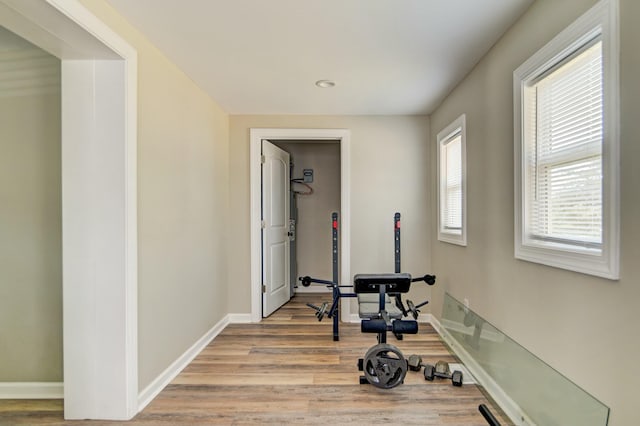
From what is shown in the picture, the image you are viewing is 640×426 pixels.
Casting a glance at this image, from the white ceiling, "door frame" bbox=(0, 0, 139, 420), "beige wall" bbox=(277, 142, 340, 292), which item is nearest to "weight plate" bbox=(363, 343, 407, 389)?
A: "door frame" bbox=(0, 0, 139, 420)

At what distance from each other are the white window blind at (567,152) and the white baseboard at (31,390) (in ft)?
10.2

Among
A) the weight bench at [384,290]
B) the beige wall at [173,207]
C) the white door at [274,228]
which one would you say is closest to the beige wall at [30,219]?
the beige wall at [173,207]

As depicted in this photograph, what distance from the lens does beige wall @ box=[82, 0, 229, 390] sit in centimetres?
199

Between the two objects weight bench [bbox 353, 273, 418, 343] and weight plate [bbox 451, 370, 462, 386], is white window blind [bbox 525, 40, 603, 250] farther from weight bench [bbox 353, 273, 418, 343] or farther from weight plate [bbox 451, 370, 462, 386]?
weight plate [bbox 451, 370, 462, 386]

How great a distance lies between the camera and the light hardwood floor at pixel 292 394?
6.14ft

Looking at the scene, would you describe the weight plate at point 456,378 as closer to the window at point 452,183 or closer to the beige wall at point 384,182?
the window at point 452,183

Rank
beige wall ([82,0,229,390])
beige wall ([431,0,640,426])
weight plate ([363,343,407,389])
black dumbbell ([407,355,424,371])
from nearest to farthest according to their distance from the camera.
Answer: beige wall ([431,0,640,426]) → beige wall ([82,0,229,390]) → weight plate ([363,343,407,389]) → black dumbbell ([407,355,424,371])

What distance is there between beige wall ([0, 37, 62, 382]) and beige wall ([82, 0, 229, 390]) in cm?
59

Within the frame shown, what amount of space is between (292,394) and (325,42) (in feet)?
7.65

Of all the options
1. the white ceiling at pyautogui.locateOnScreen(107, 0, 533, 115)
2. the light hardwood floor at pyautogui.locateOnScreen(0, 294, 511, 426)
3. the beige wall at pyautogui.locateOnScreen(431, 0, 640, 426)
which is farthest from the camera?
the light hardwood floor at pyautogui.locateOnScreen(0, 294, 511, 426)

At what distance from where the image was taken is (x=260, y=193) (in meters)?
3.59

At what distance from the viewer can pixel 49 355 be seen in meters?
2.07

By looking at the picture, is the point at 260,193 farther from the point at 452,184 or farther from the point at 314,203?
the point at 452,184

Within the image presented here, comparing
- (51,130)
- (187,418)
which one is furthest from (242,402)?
(51,130)
